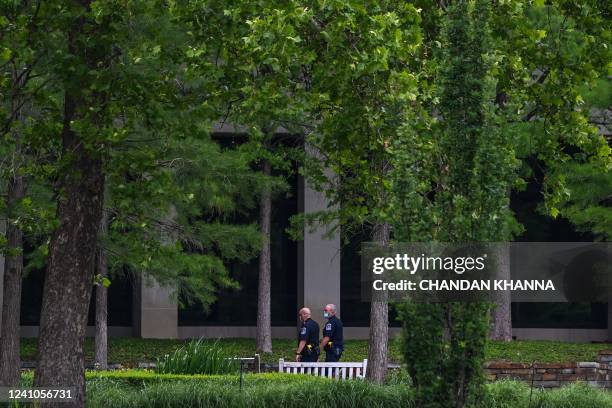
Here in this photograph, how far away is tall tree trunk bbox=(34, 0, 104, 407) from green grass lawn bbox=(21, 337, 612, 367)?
12.2 metres

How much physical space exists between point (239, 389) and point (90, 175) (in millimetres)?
3293

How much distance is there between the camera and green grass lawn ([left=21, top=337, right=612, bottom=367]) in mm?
26048

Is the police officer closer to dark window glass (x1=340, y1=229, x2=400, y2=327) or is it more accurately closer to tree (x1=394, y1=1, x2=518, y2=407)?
tree (x1=394, y1=1, x2=518, y2=407)

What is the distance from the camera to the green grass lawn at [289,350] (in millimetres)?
26048

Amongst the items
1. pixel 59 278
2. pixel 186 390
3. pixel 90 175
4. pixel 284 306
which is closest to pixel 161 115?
pixel 90 175

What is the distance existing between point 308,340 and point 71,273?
8323mm

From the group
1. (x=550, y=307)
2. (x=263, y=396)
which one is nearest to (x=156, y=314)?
(x=550, y=307)

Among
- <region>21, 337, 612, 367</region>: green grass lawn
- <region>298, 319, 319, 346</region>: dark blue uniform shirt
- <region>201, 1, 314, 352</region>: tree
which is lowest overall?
<region>21, 337, 612, 367</region>: green grass lawn

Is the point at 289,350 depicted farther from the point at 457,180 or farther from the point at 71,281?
the point at 457,180

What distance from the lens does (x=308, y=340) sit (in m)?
21.1

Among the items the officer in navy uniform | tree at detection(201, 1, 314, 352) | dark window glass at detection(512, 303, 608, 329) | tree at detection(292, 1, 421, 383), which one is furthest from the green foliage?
dark window glass at detection(512, 303, 608, 329)

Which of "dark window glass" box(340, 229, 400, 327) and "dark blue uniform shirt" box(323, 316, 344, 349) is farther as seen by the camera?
"dark window glass" box(340, 229, 400, 327)

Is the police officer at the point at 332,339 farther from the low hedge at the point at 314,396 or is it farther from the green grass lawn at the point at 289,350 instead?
the low hedge at the point at 314,396

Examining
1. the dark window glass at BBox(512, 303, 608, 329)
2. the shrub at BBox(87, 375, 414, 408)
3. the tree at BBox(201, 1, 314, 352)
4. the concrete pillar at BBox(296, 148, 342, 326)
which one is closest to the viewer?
the tree at BBox(201, 1, 314, 352)
